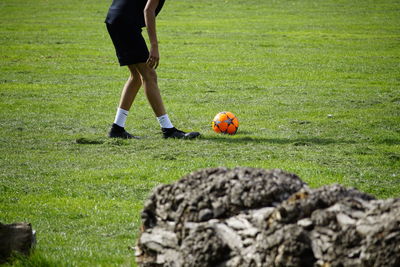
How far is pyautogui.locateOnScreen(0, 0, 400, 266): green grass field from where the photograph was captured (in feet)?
23.6

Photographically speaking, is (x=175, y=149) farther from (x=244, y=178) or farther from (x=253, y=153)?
(x=244, y=178)

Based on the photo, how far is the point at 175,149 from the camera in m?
10.1

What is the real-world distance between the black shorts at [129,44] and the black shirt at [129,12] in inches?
3.3

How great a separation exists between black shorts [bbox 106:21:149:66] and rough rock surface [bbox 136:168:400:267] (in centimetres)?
666

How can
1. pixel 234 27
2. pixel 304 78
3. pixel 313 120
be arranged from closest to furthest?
pixel 313 120
pixel 304 78
pixel 234 27

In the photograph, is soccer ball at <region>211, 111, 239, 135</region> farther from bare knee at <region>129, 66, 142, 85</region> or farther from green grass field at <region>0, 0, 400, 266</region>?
bare knee at <region>129, 66, 142, 85</region>

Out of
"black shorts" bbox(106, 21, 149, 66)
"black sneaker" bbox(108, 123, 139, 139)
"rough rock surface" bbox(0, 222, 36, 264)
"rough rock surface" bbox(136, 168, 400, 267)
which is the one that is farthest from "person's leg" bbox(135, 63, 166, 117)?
"rough rock surface" bbox(136, 168, 400, 267)

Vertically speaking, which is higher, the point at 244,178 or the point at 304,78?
the point at 244,178

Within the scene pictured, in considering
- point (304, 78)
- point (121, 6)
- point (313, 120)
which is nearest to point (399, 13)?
point (304, 78)

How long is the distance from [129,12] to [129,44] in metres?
0.58

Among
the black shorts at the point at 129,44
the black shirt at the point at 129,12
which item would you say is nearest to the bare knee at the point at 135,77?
the black shorts at the point at 129,44

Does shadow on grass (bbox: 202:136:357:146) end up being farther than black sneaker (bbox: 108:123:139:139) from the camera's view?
No

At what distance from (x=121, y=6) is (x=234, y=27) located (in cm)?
2205

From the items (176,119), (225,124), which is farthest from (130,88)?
(176,119)
